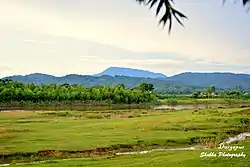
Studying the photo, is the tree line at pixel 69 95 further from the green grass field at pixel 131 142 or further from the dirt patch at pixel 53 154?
the dirt patch at pixel 53 154

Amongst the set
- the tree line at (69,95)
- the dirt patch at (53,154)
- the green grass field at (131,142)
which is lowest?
the dirt patch at (53,154)

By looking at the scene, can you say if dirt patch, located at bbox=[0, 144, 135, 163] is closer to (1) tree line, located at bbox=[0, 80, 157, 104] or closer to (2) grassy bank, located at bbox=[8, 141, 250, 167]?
(2) grassy bank, located at bbox=[8, 141, 250, 167]

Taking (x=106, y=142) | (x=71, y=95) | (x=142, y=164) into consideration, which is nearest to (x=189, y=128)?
(x=106, y=142)

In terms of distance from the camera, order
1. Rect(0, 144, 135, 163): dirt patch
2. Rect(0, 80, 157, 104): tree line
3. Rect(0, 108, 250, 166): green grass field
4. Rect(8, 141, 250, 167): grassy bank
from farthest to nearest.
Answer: Rect(0, 80, 157, 104): tree line, Rect(0, 144, 135, 163): dirt patch, Rect(0, 108, 250, 166): green grass field, Rect(8, 141, 250, 167): grassy bank

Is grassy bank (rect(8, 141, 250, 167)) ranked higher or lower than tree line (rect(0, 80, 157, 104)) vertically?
lower

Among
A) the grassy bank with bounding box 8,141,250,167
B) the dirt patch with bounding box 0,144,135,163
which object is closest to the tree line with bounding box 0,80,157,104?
the dirt patch with bounding box 0,144,135,163

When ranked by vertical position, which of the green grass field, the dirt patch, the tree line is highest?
the tree line

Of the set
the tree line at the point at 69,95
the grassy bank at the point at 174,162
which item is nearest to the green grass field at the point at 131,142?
the grassy bank at the point at 174,162

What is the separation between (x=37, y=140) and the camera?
45719mm

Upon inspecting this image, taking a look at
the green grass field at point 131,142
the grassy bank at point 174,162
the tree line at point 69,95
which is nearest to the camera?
the grassy bank at point 174,162

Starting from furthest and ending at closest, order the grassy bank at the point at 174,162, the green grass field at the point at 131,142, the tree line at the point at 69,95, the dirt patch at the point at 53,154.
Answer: the tree line at the point at 69,95
the dirt patch at the point at 53,154
the green grass field at the point at 131,142
the grassy bank at the point at 174,162

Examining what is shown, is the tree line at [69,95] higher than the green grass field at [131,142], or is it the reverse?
the tree line at [69,95]

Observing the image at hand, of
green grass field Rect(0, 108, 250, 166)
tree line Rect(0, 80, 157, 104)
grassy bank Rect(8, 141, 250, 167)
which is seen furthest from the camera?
tree line Rect(0, 80, 157, 104)

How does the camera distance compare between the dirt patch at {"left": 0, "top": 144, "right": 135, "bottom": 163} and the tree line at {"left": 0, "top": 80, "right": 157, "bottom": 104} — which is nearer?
the dirt patch at {"left": 0, "top": 144, "right": 135, "bottom": 163}
